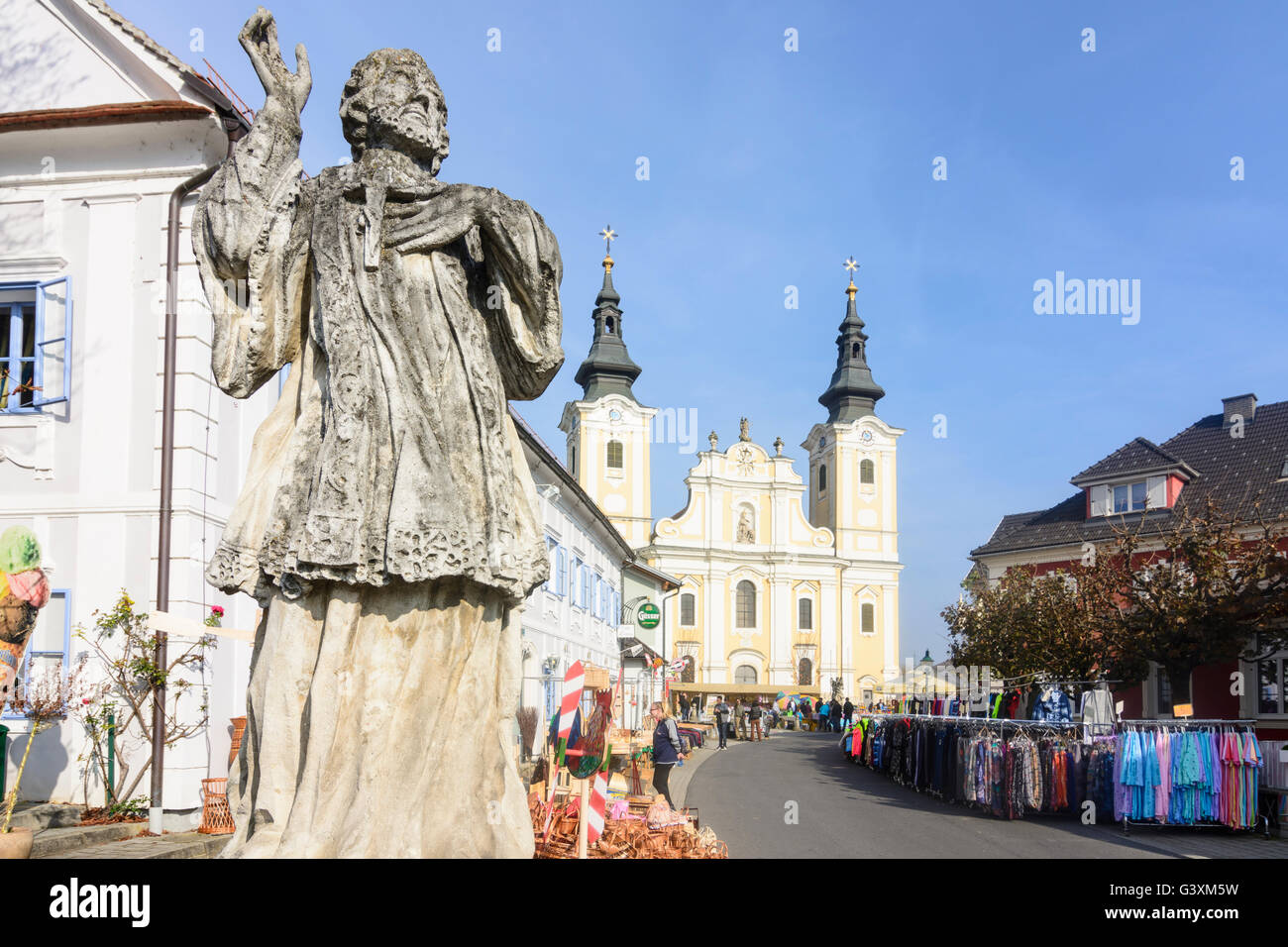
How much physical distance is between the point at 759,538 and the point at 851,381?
13637 mm

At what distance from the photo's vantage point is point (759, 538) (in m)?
80.8

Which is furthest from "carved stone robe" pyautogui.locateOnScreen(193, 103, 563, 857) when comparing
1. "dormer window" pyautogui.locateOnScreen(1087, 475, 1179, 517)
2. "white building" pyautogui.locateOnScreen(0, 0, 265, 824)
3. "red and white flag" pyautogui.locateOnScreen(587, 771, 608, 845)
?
"dormer window" pyautogui.locateOnScreen(1087, 475, 1179, 517)

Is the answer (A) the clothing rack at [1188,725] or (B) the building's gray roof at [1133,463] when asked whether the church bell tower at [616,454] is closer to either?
→ (B) the building's gray roof at [1133,463]

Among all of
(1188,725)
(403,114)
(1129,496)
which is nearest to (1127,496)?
(1129,496)

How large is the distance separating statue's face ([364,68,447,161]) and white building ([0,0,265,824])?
10589 mm

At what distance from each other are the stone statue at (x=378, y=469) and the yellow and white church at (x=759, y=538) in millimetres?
72036

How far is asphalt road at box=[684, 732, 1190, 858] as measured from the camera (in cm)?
1308

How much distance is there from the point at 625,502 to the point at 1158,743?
6146 cm

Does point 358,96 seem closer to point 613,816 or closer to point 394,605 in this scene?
point 394,605

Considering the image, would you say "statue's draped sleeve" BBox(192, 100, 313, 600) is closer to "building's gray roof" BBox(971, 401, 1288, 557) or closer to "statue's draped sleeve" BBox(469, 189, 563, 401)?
"statue's draped sleeve" BBox(469, 189, 563, 401)

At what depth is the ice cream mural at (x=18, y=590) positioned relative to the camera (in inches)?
491

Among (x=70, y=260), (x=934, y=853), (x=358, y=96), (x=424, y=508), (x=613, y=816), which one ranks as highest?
(x=70, y=260)
